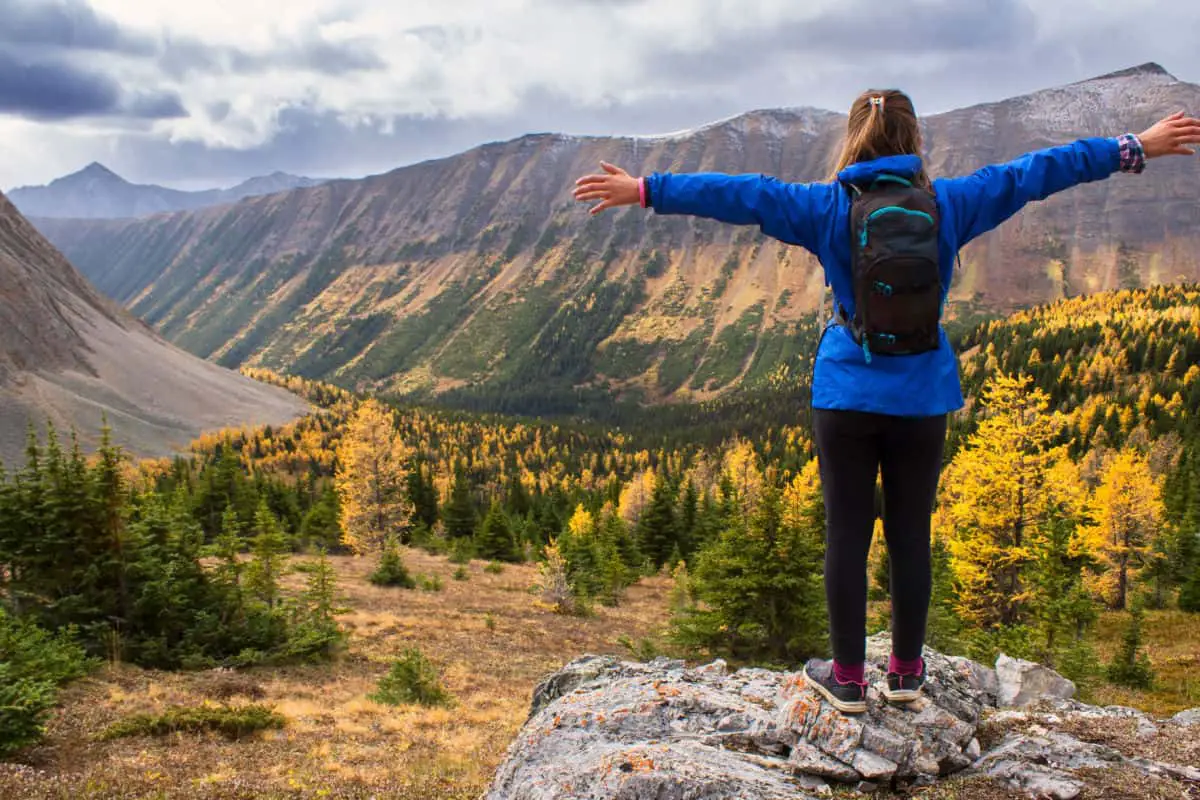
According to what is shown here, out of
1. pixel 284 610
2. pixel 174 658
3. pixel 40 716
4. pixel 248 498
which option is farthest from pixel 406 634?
pixel 248 498

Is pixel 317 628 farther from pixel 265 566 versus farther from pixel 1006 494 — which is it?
pixel 1006 494

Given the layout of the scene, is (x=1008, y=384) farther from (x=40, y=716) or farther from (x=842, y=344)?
(x=40, y=716)

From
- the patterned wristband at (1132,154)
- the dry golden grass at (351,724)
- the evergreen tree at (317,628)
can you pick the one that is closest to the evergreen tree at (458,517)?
the dry golden grass at (351,724)

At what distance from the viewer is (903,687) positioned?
5.27m

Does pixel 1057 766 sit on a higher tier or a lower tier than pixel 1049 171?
lower

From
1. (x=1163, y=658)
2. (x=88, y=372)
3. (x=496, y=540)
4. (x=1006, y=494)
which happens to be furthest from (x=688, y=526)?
(x=88, y=372)

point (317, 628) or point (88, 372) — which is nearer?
point (317, 628)

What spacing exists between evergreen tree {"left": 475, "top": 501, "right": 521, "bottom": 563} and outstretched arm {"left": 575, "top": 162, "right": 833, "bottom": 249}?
48234mm

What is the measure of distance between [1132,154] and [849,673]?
405 centimetres

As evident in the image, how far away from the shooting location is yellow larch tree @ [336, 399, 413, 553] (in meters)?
47.6

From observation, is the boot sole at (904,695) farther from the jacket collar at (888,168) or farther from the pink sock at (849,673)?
the jacket collar at (888,168)

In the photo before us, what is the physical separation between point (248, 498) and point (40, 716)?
144ft

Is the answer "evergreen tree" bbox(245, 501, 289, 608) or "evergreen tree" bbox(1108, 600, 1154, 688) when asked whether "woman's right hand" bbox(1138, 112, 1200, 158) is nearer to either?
"evergreen tree" bbox(245, 501, 289, 608)

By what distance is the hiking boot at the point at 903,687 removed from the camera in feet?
17.2
